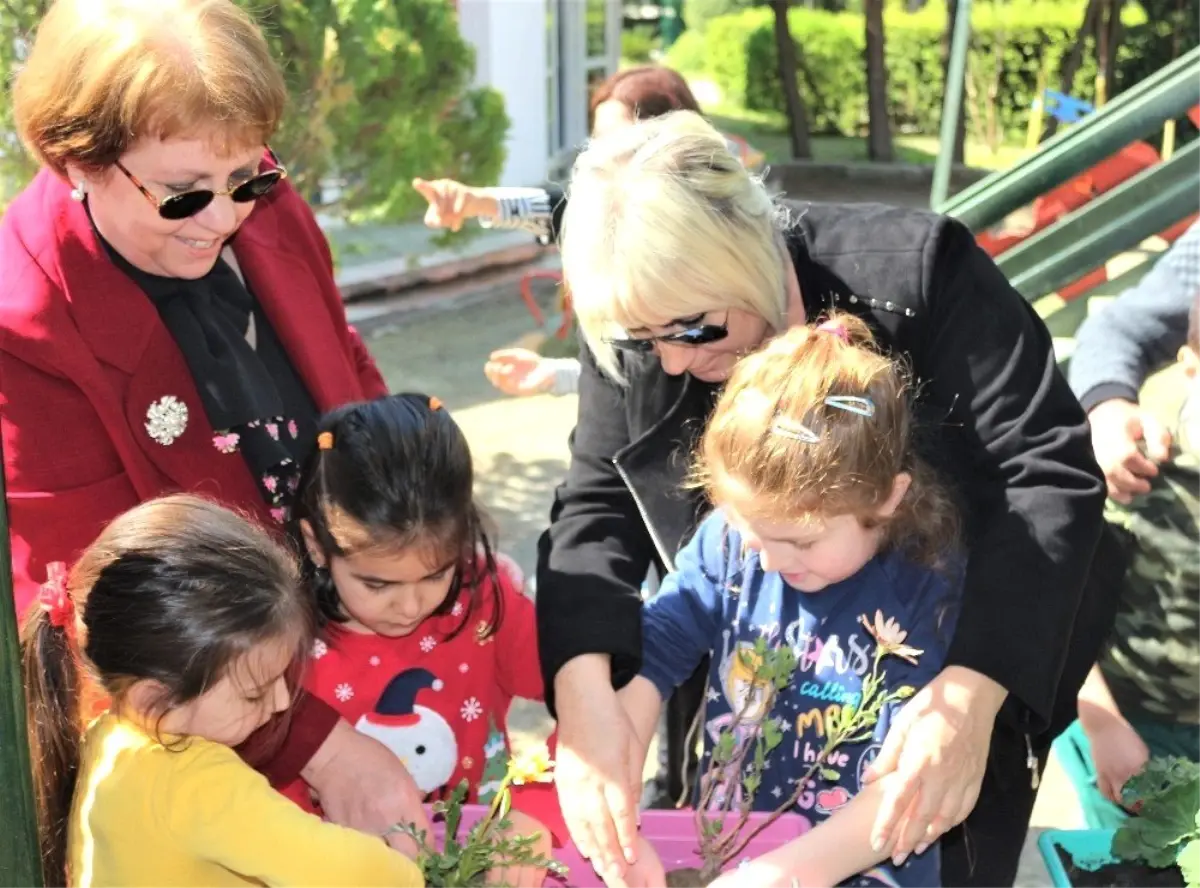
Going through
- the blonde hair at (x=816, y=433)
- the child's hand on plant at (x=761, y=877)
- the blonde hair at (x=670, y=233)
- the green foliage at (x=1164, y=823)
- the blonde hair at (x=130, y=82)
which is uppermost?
the blonde hair at (x=130, y=82)

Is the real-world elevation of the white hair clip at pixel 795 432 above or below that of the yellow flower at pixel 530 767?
above

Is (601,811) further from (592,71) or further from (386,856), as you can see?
(592,71)

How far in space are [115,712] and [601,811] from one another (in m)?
0.63

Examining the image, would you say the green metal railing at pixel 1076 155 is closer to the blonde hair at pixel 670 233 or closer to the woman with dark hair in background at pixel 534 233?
the woman with dark hair in background at pixel 534 233

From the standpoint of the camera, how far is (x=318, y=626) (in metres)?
2.12

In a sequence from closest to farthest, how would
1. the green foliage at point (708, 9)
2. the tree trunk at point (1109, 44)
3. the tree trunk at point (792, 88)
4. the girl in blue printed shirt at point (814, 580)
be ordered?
the girl in blue printed shirt at point (814, 580), the tree trunk at point (1109, 44), the tree trunk at point (792, 88), the green foliage at point (708, 9)

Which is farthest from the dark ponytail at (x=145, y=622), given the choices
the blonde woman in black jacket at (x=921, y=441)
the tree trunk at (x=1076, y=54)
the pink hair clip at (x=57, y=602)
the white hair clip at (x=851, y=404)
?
the tree trunk at (x=1076, y=54)

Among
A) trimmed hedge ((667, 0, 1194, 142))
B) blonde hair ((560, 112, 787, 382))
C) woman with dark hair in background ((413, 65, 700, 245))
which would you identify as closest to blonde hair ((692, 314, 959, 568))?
blonde hair ((560, 112, 787, 382))

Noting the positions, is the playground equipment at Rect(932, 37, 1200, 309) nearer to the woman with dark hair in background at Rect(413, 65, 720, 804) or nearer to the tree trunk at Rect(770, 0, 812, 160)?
the woman with dark hair in background at Rect(413, 65, 720, 804)

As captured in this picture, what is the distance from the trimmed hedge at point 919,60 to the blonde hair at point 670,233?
14542 millimetres

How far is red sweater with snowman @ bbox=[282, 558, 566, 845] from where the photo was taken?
2119 millimetres

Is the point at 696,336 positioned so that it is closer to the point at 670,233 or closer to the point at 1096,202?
the point at 670,233

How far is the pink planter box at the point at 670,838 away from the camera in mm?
1768

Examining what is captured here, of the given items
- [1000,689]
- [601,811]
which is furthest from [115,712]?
[1000,689]
